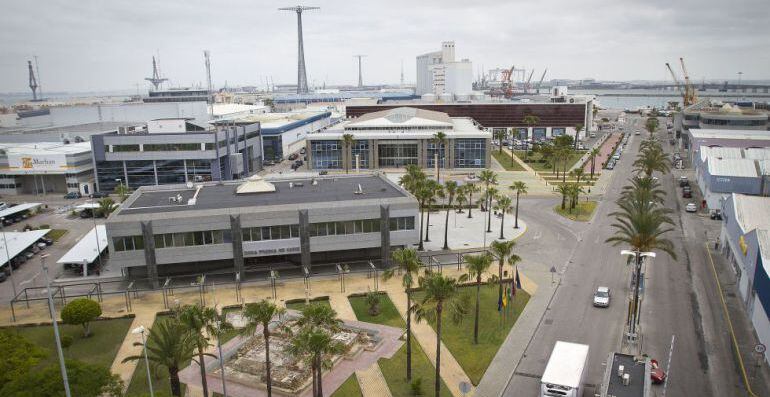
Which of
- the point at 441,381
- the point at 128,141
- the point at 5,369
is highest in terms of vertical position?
the point at 128,141

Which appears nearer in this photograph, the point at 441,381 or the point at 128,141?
the point at 441,381

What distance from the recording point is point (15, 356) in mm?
34656

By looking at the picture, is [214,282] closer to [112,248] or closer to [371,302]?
[112,248]

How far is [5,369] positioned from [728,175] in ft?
295

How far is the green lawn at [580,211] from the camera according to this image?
83.2m

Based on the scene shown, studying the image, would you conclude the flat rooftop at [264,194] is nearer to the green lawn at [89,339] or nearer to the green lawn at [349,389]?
the green lawn at [89,339]

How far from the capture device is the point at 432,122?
138 m

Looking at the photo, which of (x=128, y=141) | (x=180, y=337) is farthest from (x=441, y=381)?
(x=128, y=141)

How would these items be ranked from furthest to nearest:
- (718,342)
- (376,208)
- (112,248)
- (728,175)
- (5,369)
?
(728,175)
(376,208)
(112,248)
(718,342)
(5,369)

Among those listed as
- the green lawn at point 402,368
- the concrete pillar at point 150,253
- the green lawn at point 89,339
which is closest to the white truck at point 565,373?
the green lawn at point 402,368

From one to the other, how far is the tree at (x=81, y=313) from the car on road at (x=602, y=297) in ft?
148

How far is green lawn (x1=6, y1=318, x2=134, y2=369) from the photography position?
146 feet

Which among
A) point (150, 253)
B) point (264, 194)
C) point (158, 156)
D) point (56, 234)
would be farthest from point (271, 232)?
point (158, 156)

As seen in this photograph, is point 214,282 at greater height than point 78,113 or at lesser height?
lesser
